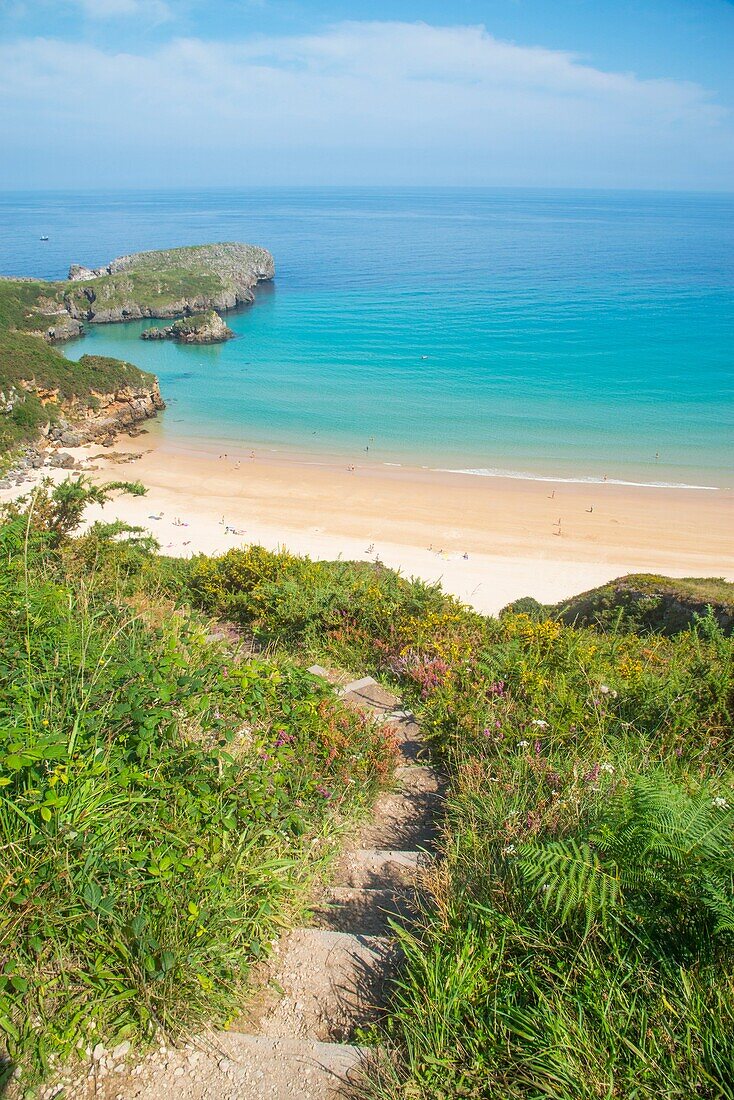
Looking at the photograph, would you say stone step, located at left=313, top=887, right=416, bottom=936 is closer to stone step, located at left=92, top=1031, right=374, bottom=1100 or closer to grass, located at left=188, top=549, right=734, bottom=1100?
grass, located at left=188, top=549, right=734, bottom=1100

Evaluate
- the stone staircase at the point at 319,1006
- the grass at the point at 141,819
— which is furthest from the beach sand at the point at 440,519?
the stone staircase at the point at 319,1006

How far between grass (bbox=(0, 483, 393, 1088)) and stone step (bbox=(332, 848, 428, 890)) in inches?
6.9

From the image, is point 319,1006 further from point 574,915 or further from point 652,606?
point 652,606

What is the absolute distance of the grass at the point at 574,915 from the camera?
8.27 feet

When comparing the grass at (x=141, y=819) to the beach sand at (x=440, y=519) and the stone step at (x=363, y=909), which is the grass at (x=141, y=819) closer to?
the stone step at (x=363, y=909)

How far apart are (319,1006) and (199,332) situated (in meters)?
60.5

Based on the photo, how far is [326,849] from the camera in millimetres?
3939

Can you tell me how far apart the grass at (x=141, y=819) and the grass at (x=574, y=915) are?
0.83 m

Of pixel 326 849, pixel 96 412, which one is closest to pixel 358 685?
pixel 326 849

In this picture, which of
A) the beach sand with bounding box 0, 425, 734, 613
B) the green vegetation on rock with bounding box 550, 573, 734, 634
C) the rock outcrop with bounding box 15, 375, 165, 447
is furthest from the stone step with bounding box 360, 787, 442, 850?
the rock outcrop with bounding box 15, 375, 165, 447

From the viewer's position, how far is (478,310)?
67.0 m

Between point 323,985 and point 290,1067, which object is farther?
point 323,985

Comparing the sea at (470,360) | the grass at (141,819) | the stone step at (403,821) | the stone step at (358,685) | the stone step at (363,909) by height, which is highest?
the sea at (470,360)

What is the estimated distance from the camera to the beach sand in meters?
21.0
